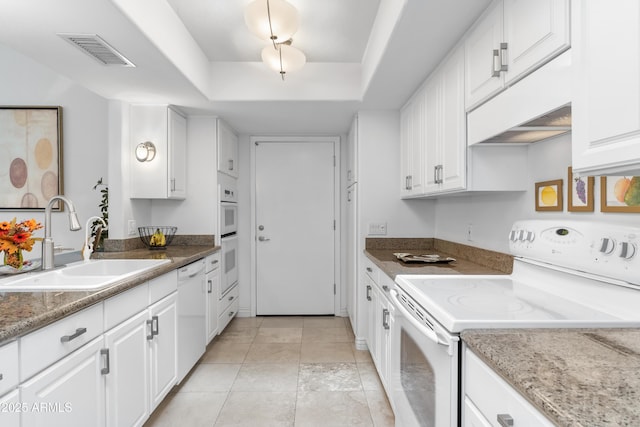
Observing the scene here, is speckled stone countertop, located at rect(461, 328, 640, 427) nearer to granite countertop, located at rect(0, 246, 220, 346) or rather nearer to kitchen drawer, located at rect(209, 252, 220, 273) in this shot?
granite countertop, located at rect(0, 246, 220, 346)

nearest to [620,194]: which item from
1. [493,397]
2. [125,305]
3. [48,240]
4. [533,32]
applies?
[533,32]

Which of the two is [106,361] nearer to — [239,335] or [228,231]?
[239,335]

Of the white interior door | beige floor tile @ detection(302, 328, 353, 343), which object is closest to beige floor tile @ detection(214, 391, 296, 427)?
beige floor tile @ detection(302, 328, 353, 343)

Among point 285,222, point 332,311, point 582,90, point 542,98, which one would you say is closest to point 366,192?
point 285,222

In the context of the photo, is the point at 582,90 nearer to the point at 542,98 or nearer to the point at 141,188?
the point at 542,98

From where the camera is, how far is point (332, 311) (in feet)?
13.3

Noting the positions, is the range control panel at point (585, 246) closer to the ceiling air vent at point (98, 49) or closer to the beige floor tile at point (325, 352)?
the beige floor tile at point (325, 352)

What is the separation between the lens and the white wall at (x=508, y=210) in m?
1.45

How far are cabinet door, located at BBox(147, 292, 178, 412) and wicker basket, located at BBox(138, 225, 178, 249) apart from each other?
2.39 feet

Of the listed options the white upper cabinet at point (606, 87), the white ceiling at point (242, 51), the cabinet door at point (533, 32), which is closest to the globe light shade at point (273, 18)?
the white ceiling at point (242, 51)

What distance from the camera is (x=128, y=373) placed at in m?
1.68

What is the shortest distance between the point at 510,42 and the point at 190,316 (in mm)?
2437

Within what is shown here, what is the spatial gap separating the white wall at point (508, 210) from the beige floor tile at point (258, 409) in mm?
1558

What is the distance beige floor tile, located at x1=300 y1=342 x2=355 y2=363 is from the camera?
2.87 metres
